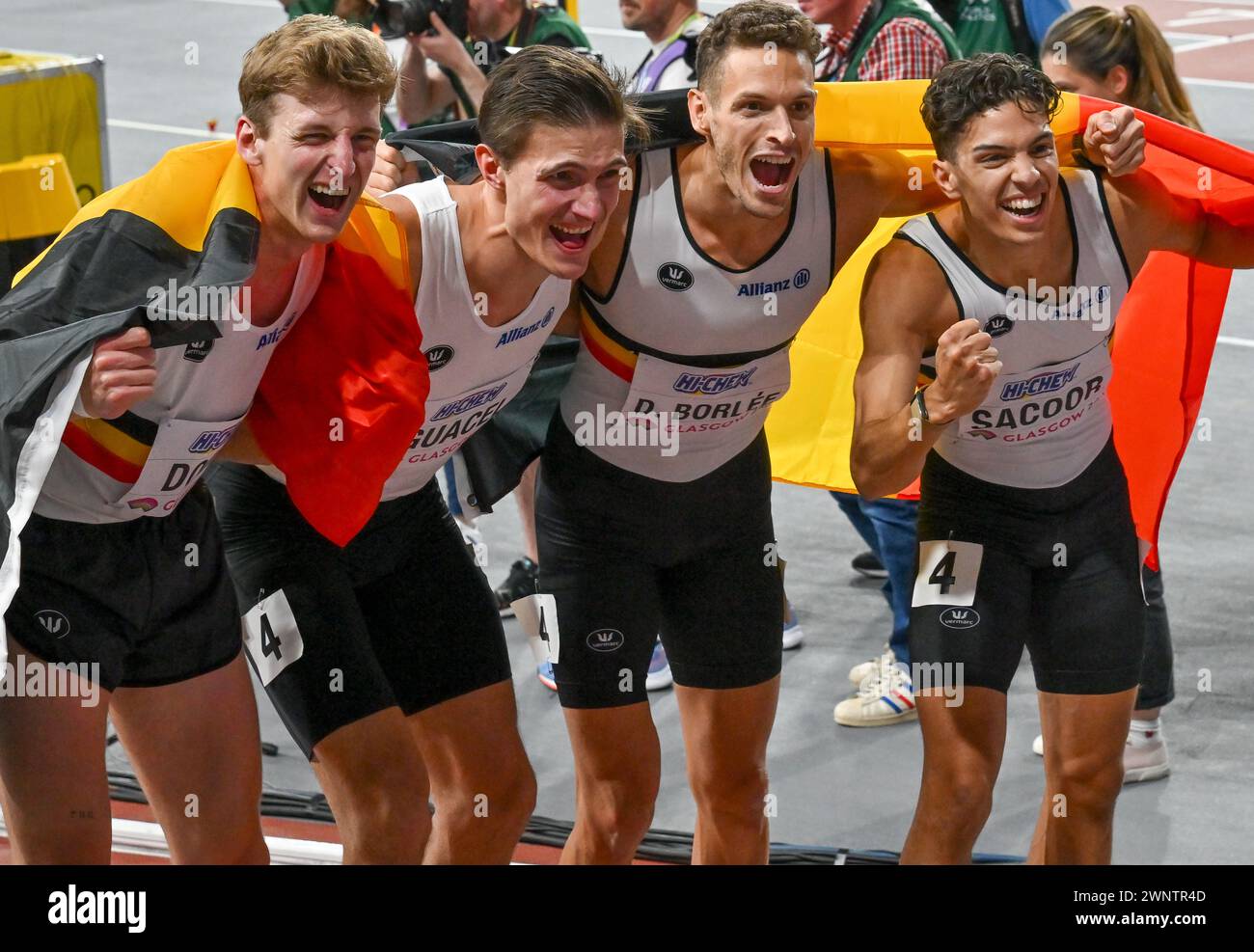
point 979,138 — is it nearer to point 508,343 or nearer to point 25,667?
point 508,343

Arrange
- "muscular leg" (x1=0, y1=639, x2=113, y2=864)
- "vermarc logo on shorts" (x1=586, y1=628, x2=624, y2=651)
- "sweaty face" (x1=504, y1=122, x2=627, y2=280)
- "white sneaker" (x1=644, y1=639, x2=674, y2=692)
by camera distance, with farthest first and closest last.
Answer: "white sneaker" (x1=644, y1=639, x2=674, y2=692) → "vermarc logo on shorts" (x1=586, y1=628, x2=624, y2=651) → "sweaty face" (x1=504, y1=122, x2=627, y2=280) → "muscular leg" (x1=0, y1=639, x2=113, y2=864)

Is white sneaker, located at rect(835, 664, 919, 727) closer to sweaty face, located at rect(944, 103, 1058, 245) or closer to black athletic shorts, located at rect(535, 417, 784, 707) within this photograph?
black athletic shorts, located at rect(535, 417, 784, 707)

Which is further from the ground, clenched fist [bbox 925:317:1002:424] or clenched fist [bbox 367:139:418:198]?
clenched fist [bbox 367:139:418:198]

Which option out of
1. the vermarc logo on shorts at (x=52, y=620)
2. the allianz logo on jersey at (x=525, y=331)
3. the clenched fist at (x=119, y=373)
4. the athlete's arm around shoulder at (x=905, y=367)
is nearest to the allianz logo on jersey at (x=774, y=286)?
the athlete's arm around shoulder at (x=905, y=367)

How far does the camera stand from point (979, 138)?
3594mm

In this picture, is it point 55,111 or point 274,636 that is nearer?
point 274,636

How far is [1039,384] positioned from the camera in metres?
3.76

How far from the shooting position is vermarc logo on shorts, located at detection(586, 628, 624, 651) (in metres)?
3.94

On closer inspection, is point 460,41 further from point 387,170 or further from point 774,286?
point 774,286

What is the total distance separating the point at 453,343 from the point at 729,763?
119cm

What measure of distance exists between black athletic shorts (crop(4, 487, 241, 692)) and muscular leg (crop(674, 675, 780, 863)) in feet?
3.66

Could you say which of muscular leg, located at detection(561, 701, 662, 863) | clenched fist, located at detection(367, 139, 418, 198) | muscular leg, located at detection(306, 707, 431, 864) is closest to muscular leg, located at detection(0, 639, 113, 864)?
muscular leg, located at detection(306, 707, 431, 864)

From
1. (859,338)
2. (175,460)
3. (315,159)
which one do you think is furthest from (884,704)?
(315,159)

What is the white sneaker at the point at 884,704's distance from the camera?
5578 mm
